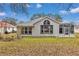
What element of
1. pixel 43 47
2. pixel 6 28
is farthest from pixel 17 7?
pixel 43 47

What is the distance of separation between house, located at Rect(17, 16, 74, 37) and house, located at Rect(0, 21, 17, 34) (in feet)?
0.26

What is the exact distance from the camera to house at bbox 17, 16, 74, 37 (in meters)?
4.64

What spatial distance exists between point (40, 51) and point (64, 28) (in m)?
0.44

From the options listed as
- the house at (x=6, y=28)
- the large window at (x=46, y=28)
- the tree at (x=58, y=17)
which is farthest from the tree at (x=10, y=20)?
the tree at (x=58, y=17)

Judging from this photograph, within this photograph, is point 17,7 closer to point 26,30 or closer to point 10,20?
point 10,20

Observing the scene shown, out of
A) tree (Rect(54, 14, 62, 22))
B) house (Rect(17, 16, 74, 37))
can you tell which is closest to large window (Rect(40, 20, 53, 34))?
house (Rect(17, 16, 74, 37))

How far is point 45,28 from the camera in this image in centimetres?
466

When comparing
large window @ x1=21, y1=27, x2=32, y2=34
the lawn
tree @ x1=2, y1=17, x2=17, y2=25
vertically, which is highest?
tree @ x1=2, y1=17, x2=17, y2=25

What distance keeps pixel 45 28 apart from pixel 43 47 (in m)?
0.26

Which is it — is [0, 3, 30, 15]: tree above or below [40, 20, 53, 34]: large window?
above

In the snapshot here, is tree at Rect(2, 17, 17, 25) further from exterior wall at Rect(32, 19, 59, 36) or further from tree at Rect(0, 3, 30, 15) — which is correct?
exterior wall at Rect(32, 19, 59, 36)

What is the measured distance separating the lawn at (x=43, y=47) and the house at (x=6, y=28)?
0.53ft

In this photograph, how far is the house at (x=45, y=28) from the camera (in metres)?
4.64

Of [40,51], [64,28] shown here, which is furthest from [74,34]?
[40,51]
